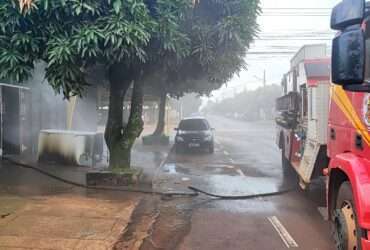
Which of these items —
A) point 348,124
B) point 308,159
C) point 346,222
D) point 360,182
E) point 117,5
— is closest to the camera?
point 360,182

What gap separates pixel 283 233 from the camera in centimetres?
752

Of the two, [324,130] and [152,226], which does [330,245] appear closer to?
[324,130]

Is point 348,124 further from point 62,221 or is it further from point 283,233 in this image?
point 62,221

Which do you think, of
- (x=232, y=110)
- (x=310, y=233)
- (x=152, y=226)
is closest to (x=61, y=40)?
(x=152, y=226)

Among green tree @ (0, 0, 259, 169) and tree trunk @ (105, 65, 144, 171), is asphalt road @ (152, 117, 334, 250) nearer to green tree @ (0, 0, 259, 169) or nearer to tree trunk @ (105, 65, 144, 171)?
tree trunk @ (105, 65, 144, 171)

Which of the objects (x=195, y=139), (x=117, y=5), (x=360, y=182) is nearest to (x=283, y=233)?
(x=360, y=182)

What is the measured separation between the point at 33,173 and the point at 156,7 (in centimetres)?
631

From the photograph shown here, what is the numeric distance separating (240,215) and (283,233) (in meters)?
1.41

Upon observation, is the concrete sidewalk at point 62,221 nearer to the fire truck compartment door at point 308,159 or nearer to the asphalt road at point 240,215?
the asphalt road at point 240,215

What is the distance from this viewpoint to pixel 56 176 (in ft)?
40.1

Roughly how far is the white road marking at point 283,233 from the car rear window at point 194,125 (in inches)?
542

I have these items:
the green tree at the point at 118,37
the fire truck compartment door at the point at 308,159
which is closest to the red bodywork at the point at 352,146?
the fire truck compartment door at the point at 308,159

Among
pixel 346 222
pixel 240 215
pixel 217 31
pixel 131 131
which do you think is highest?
pixel 217 31

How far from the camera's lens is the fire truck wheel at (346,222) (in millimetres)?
4336
